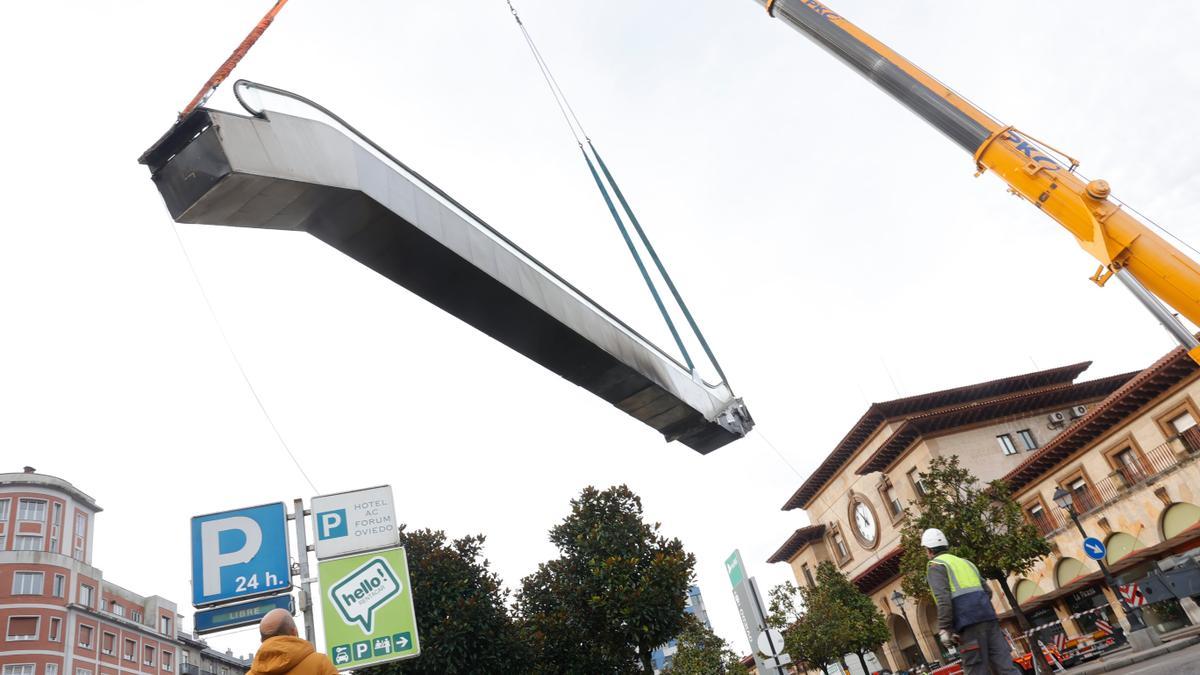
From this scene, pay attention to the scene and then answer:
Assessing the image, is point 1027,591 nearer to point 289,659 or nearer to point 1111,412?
point 1111,412

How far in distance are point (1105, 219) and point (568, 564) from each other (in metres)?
20.4

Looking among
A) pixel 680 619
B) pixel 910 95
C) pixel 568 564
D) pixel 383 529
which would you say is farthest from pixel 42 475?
pixel 910 95

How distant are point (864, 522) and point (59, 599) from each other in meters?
53.7

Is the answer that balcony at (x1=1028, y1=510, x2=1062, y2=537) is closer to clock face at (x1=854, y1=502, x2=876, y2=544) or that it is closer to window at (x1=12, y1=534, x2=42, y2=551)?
clock face at (x1=854, y1=502, x2=876, y2=544)

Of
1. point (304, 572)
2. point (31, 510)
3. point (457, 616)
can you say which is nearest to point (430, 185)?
point (304, 572)

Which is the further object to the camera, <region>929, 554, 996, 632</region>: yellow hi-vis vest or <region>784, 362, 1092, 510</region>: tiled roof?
<region>784, 362, 1092, 510</region>: tiled roof

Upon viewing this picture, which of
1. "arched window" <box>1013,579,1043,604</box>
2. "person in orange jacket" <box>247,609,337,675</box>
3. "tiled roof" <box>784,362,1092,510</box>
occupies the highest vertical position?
"tiled roof" <box>784,362,1092,510</box>

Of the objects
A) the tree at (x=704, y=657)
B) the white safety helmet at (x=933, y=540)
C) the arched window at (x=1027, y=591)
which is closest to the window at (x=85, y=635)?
the tree at (x=704, y=657)

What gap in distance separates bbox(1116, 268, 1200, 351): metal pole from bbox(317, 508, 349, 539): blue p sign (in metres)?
11.3

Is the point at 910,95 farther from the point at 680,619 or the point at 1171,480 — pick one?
the point at 1171,480

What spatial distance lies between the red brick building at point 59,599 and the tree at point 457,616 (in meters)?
41.1

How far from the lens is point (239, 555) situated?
823cm

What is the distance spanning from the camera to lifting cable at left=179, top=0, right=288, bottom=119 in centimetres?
661

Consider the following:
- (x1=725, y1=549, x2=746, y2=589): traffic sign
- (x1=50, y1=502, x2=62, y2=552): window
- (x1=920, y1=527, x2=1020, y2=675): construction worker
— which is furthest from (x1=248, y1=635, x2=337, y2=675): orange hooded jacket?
(x1=50, y1=502, x2=62, y2=552): window
